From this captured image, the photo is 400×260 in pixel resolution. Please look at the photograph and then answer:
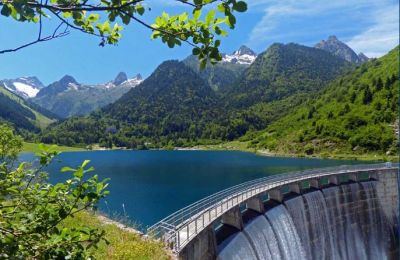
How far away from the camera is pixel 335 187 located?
43.0m

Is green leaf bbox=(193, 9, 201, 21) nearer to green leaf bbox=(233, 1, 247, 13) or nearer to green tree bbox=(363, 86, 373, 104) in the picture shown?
green leaf bbox=(233, 1, 247, 13)

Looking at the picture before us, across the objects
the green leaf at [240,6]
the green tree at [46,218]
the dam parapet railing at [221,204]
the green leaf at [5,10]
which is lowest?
the dam parapet railing at [221,204]

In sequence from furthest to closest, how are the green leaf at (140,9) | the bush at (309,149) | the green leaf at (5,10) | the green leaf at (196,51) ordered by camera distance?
1. the bush at (309,149)
2. the green leaf at (196,51)
3. the green leaf at (140,9)
4. the green leaf at (5,10)

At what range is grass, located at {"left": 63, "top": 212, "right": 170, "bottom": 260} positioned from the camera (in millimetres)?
13195

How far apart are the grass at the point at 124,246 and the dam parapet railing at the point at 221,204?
61.6 inches

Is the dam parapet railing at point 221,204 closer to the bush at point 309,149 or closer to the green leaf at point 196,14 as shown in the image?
the green leaf at point 196,14

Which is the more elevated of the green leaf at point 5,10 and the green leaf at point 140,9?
the green leaf at point 140,9

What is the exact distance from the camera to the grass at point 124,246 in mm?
13195

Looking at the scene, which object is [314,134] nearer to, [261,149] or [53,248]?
[261,149]

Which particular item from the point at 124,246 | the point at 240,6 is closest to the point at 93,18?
the point at 240,6

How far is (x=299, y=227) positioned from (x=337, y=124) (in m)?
119

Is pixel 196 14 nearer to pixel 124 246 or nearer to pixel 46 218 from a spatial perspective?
pixel 46 218

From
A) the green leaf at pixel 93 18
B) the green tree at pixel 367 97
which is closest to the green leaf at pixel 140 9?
the green leaf at pixel 93 18

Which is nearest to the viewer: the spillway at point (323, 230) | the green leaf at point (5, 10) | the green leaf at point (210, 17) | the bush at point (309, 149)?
the green leaf at point (5, 10)
